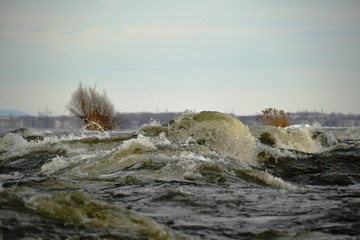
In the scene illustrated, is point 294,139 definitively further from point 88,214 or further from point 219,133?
point 88,214

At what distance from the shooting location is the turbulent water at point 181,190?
4.11 meters

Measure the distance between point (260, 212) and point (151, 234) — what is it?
1.39 meters

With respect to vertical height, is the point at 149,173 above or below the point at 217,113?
below

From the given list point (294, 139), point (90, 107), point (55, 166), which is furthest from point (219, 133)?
point (90, 107)

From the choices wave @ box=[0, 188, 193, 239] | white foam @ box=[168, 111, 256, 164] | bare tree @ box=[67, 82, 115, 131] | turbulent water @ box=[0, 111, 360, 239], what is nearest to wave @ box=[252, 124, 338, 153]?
turbulent water @ box=[0, 111, 360, 239]

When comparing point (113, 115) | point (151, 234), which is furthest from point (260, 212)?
point (113, 115)

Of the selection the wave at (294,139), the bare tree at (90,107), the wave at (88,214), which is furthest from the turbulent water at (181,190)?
the bare tree at (90,107)

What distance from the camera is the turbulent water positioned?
13.5 feet

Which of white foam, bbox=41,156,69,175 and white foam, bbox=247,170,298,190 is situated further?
white foam, bbox=41,156,69,175

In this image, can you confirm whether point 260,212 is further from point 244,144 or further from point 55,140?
point 55,140

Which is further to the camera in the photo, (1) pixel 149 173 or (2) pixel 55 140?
(2) pixel 55 140

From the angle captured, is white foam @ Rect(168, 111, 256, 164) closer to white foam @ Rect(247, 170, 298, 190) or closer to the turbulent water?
the turbulent water

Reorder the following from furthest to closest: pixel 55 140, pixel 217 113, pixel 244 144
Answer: pixel 55 140
pixel 217 113
pixel 244 144

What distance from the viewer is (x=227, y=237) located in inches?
158
